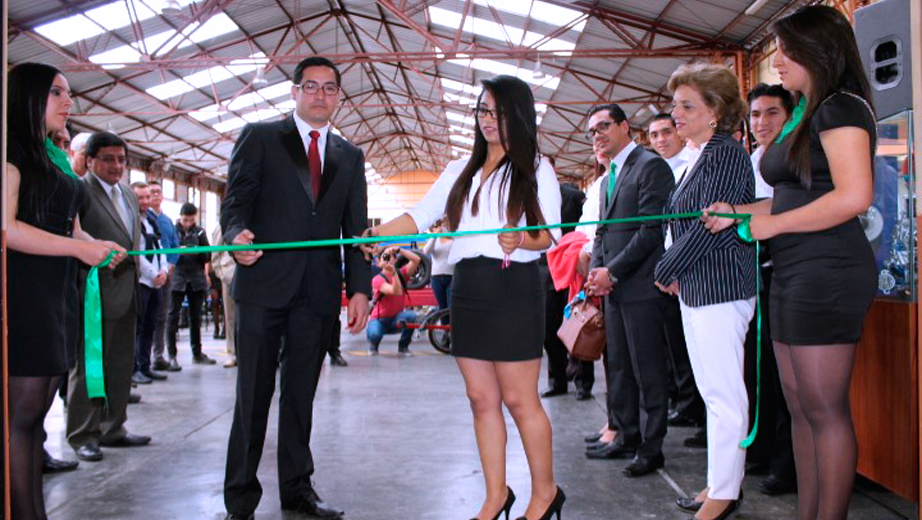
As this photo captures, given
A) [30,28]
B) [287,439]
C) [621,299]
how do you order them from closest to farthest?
[287,439] → [621,299] → [30,28]

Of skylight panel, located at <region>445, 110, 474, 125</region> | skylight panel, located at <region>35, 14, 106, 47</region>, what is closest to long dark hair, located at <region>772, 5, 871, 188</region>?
skylight panel, located at <region>35, 14, 106, 47</region>

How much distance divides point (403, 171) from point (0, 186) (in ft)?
114

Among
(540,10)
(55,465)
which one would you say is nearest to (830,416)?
(55,465)

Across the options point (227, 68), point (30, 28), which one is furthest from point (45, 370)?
point (227, 68)

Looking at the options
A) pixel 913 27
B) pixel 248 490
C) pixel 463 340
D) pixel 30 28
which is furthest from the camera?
pixel 30 28

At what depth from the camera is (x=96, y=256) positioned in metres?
2.12

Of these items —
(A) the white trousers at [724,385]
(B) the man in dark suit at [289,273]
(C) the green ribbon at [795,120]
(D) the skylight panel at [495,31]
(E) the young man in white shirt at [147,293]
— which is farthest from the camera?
(D) the skylight panel at [495,31]

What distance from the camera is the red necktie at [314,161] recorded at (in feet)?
8.78

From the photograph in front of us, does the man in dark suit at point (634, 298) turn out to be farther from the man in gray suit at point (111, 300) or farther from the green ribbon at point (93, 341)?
the man in gray suit at point (111, 300)

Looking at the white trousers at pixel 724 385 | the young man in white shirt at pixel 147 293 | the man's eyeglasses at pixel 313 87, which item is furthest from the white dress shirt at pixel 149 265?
the white trousers at pixel 724 385

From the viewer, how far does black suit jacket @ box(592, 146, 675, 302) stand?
3.25 metres

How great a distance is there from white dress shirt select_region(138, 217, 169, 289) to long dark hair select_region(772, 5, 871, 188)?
459 centimetres

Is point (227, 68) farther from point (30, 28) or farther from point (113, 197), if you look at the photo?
point (113, 197)

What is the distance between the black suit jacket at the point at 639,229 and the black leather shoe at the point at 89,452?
2.53 metres
